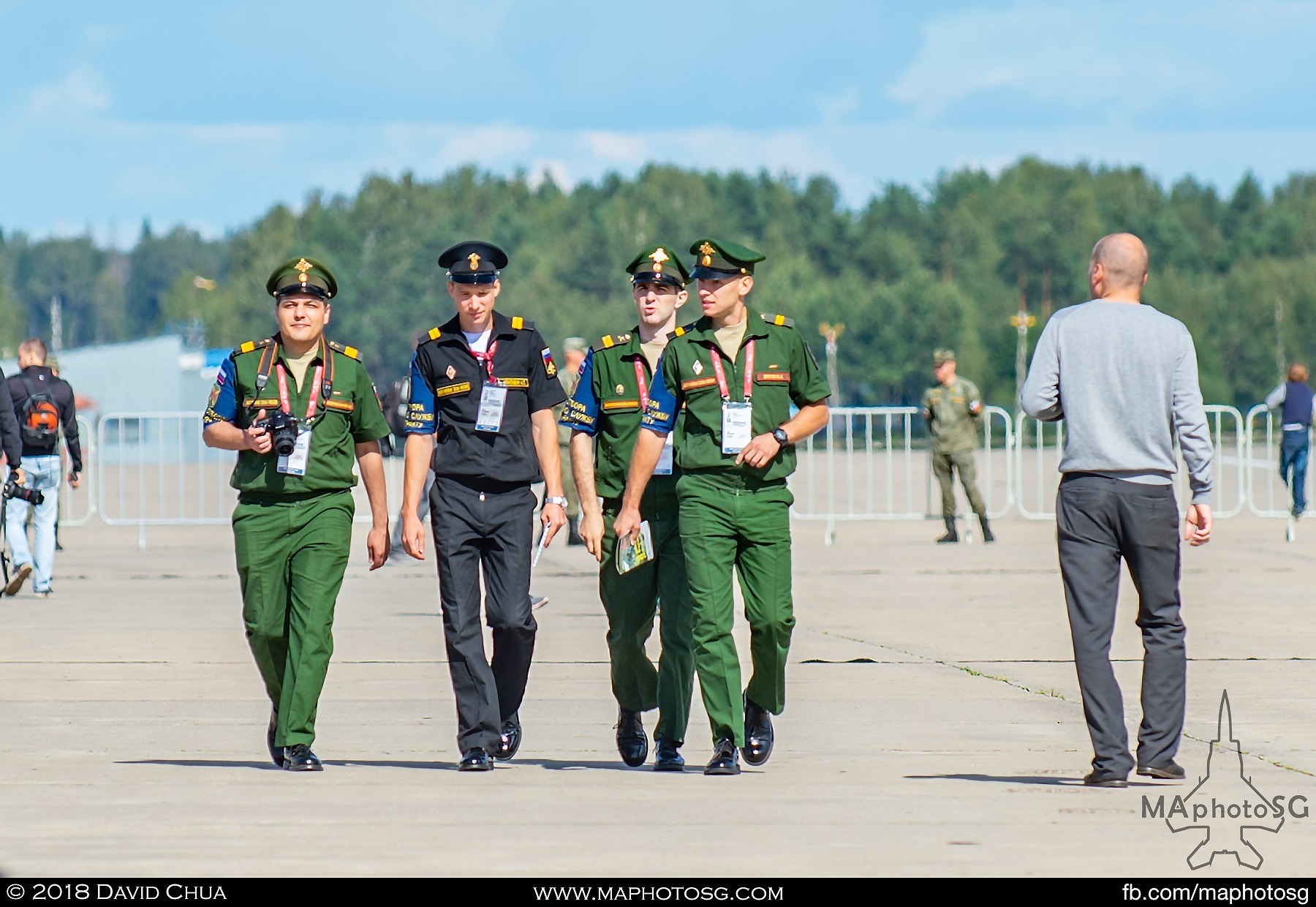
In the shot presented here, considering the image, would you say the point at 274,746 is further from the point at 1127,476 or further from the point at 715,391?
the point at 1127,476

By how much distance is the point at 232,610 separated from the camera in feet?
45.9

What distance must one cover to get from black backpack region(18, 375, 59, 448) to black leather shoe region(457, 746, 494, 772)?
8.93m

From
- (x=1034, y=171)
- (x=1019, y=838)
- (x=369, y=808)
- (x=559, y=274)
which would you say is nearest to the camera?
(x=1019, y=838)

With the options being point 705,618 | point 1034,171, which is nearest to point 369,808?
point 705,618

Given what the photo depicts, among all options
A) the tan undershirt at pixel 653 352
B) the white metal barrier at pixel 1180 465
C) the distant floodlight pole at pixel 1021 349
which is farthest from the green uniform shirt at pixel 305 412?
the distant floodlight pole at pixel 1021 349

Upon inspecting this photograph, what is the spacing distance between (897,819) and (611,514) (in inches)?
86.8

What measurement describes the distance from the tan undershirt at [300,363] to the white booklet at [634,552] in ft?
4.40

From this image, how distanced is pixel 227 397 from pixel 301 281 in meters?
0.53

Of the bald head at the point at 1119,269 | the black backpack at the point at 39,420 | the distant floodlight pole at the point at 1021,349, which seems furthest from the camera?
the distant floodlight pole at the point at 1021,349

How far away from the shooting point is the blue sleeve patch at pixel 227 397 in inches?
299

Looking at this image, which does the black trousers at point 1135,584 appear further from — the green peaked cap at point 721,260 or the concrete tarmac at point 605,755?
the green peaked cap at point 721,260

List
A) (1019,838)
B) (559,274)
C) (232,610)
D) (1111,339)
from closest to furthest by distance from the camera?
1. (1019,838)
2. (1111,339)
3. (232,610)
4. (559,274)

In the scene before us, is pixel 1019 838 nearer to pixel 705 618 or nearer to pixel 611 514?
pixel 705 618

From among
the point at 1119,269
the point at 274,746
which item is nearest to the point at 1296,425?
the point at 1119,269
